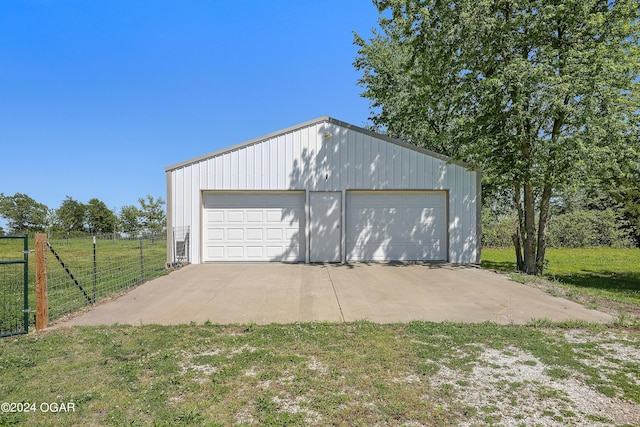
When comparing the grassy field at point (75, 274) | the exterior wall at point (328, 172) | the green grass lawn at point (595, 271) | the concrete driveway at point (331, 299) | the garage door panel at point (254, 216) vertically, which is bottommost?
the green grass lawn at point (595, 271)

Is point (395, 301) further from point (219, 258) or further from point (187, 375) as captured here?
point (219, 258)

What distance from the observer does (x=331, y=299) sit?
580 cm

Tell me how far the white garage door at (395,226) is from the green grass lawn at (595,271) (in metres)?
2.34

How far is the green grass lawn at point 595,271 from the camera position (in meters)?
7.21

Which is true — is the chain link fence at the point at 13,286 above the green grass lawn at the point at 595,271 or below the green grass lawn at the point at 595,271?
above

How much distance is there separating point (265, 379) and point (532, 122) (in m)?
8.65

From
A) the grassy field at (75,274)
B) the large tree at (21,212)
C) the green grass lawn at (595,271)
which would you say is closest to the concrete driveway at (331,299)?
the grassy field at (75,274)

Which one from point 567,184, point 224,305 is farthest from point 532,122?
point 224,305

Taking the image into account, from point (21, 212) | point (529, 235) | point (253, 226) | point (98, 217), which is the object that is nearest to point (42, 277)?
point (253, 226)

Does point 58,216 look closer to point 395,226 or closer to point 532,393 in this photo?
point 395,226

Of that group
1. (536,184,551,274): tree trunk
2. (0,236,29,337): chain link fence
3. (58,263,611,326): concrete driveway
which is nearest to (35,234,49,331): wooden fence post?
(0,236,29,337): chain link fence

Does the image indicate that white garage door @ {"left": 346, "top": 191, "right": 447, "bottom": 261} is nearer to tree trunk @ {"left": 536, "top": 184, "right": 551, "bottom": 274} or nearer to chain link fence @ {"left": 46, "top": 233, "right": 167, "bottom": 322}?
tree trunk @ {"left": 536, "top": 184, "right": 551, "bottom": 274}

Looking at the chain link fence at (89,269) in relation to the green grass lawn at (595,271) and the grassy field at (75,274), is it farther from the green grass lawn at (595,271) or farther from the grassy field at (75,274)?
the green grass lawn at (595,271)

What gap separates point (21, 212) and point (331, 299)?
4242 cm
